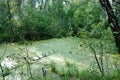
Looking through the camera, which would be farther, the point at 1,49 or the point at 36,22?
the point at 36,22

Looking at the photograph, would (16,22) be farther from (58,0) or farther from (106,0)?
(106,0)

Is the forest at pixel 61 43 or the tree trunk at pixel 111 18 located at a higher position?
the tree trunk at pixel 111 18

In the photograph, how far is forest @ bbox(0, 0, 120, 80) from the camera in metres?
4.15

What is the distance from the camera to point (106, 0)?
4.47m

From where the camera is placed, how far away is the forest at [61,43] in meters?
4.15

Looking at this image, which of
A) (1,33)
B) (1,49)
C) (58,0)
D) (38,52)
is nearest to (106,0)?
(38,52)

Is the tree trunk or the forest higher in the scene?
the tree trunk

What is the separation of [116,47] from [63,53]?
181 centimetres

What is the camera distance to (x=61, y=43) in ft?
25.7

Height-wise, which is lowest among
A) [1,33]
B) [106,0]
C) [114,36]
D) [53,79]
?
[1,33]

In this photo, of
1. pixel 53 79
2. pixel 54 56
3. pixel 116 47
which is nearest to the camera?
pixel 53 79

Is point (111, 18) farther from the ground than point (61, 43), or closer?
farther from the ground

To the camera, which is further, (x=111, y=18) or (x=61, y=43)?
(x=61, y=43)

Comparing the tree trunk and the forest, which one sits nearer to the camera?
the forest
